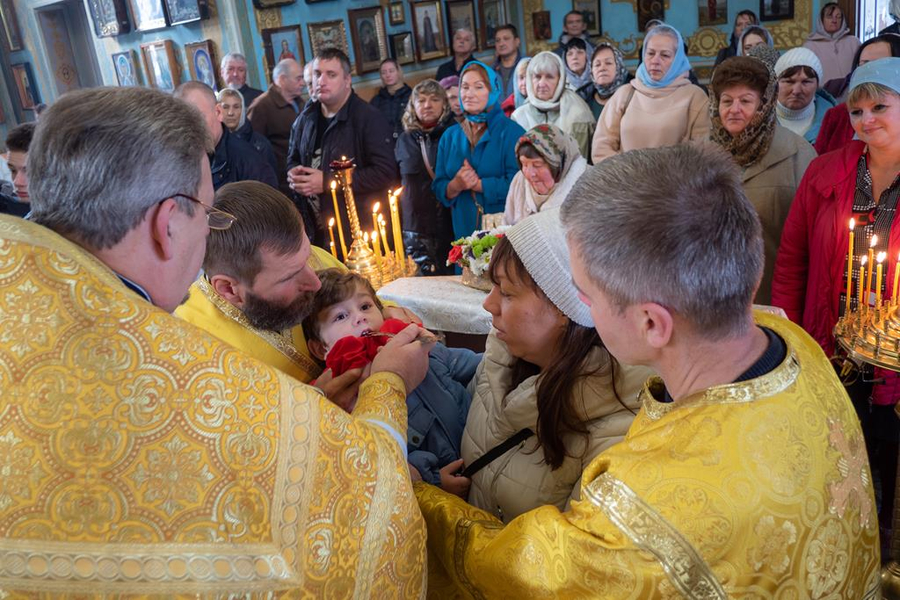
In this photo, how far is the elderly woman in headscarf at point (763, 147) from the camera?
3.66m

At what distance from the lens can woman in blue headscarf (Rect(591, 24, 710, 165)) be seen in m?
4.85

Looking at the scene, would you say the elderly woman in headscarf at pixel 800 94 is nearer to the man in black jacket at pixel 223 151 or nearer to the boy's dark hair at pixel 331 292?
the man in black jacket at pixel 223 151

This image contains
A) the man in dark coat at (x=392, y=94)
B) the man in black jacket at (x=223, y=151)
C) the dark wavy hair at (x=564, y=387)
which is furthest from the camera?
the man in dark coat at (x=392, y=94)

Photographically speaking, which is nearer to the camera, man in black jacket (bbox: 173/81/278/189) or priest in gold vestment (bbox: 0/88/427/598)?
priest in gold vestment (bbox: 0/88/427/598)

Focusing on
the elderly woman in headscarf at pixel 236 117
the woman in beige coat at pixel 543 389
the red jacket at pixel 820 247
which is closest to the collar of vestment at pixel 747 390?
the woman in beige coat at pixel 543 389

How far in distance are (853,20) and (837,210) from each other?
30.9ft

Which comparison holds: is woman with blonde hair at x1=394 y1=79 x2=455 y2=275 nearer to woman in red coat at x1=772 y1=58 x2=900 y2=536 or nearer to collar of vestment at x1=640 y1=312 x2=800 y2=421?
woman in red coat at x1=772 y1=58 x2=900 y2=536

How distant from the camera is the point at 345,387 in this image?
74.3 inches

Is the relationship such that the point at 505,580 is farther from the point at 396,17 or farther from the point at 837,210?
the point at 396,17

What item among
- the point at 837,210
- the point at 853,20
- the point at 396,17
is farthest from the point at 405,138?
the point at 853,20

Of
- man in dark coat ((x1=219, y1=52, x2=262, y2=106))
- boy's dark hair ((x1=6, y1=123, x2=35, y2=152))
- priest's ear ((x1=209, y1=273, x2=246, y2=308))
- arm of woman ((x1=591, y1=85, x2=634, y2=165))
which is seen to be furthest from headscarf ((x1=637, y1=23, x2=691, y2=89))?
man in dark coat ((x1=219, y1=52, x2=262, y2=106))

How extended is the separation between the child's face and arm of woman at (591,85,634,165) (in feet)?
11.0

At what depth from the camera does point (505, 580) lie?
1317 mm

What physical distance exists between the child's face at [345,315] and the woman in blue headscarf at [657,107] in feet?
10.3
